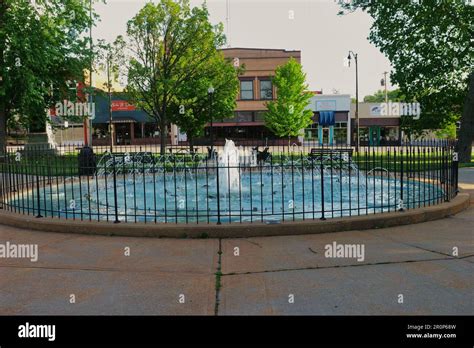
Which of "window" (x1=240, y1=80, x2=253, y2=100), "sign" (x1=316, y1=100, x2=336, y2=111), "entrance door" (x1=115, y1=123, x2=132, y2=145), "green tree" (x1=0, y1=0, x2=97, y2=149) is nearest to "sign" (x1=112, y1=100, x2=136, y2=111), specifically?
"entrance door" (x1=115, y1=123, x2=132, y2=145)

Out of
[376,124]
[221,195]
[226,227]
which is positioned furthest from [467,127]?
[376,124]

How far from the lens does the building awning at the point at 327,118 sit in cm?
5691

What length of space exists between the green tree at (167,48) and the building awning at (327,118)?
31.4 meters

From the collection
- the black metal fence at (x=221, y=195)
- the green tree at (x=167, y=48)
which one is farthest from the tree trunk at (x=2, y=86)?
the black metal fence at (x=221, y=195)

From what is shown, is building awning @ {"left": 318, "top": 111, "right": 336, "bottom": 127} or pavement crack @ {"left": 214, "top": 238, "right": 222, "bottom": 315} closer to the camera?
pavement crack @ {"left": 214, "top": 238, "right": 222, "bottom": 315}

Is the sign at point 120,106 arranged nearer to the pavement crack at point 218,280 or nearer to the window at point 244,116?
the window at point 244,116

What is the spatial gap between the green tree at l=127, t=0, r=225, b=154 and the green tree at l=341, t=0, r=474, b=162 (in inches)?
342

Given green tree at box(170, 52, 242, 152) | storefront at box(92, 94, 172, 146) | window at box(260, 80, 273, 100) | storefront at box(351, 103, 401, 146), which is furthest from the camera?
storefront at box(92, 94, 172, 146)

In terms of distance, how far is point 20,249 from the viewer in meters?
7.48

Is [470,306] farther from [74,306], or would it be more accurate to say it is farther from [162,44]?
[162,44]

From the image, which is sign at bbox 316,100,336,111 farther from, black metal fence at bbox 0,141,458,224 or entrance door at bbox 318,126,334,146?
black metal fence at bbox 0,141,458,224

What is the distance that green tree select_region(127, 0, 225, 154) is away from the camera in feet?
87.1
